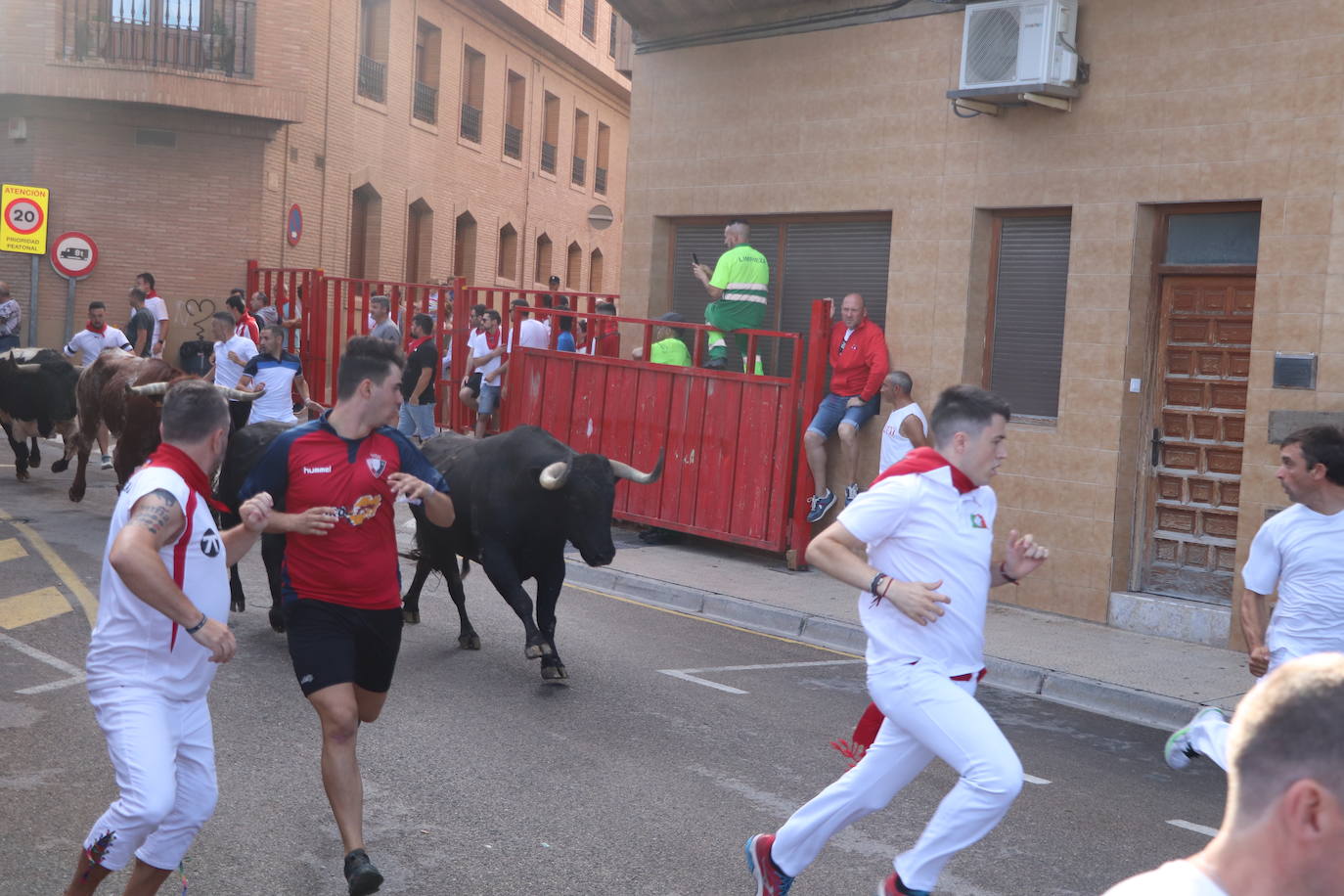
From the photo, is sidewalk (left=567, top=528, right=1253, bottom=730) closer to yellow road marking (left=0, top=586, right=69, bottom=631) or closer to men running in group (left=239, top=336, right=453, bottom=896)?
yellow road marking (left=0, top=586, right=69, bottom=631)

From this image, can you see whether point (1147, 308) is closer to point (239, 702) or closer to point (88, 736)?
point (239, 702)

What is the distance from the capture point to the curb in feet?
30.1

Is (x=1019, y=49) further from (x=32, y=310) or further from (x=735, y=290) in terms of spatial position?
(x=32, y=310)

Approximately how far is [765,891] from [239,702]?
375 cm

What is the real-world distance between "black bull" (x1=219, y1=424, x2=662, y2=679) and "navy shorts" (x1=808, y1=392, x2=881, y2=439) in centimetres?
406

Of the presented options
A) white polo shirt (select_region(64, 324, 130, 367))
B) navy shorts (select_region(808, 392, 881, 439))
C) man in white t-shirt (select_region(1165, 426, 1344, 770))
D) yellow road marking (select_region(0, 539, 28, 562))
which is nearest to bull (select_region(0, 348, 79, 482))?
white polo shirt (select_region(64, 324, 130, 367))


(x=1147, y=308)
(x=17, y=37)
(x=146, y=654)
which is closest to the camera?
(x=146, y=654)

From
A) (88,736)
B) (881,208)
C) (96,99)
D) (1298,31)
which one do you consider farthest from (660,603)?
(96,99)

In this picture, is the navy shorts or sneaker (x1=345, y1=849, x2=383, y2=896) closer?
sneaker (x1=345, y1=849, x2=383, y2=896)

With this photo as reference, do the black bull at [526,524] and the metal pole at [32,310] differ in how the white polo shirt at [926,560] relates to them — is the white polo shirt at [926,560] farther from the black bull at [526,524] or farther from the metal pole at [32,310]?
the metal pole at [32,310]

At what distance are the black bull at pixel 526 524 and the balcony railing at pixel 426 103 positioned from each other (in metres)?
22.7

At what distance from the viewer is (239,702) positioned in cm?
766

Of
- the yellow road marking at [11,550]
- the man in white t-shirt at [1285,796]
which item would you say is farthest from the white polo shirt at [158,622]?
the yellow road marking at [11,550]

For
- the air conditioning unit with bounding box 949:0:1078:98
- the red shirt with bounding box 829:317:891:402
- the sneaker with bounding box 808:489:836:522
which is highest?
the air conditioning unit with bounding box 949:0:1078:98
